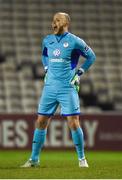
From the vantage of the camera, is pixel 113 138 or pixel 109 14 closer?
pixel 113 138

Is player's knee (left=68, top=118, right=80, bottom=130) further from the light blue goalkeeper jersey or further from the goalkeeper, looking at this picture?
the light blue goalkeeper jersey

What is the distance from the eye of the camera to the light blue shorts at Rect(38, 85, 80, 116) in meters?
9.70

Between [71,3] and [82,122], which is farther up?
[71,3]

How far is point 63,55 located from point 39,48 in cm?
1146

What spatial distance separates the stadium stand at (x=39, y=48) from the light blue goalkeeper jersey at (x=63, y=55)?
916 cm

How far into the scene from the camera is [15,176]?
8.45 meters

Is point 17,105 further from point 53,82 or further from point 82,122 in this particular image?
point 53,82

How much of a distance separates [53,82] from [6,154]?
19.3 feet

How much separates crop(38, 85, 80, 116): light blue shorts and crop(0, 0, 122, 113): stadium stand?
359 inches

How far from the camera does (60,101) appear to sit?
32.0 ft

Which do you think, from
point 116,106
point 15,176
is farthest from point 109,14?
point 15,176

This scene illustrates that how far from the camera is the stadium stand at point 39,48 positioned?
774 inches

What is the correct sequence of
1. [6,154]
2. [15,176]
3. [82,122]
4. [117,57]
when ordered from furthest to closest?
[117,57] → [82,122] → [6,154] → [15,176]

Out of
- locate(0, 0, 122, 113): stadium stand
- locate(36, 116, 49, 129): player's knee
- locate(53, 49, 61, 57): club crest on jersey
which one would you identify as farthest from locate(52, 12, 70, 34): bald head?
locate(0, 0, 122, 113): stadium stand
